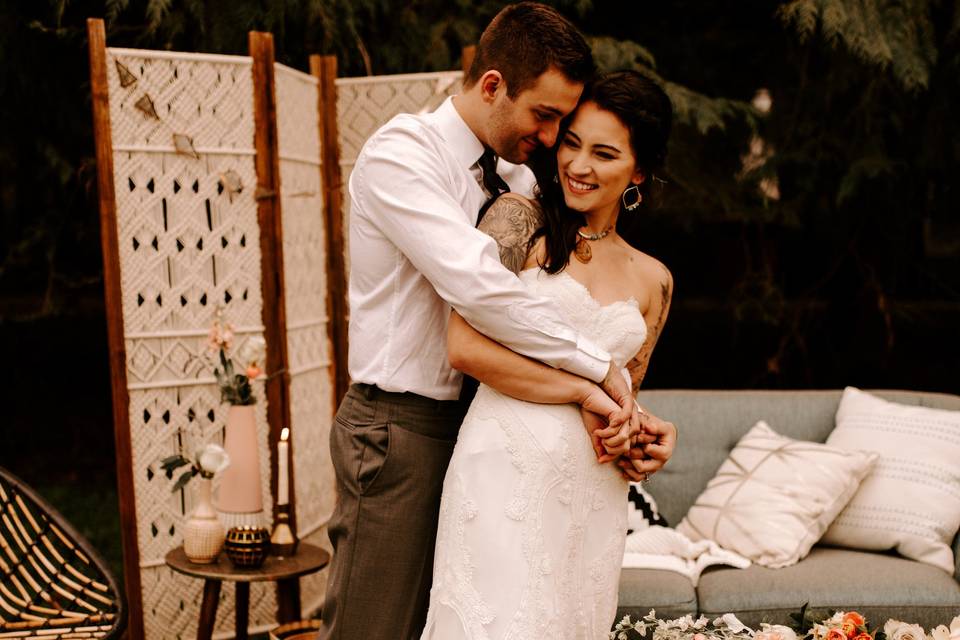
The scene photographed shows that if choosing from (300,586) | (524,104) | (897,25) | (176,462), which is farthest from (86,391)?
(524,104)

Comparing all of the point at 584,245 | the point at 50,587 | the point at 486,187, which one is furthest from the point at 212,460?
the point at 584,245

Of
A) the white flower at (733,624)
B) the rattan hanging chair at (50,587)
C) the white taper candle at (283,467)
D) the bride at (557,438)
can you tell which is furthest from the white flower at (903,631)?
the rattan hanging chair at (50,587)

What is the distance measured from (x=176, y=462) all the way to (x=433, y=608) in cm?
150

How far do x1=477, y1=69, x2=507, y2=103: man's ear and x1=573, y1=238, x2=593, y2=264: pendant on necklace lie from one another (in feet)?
1.15

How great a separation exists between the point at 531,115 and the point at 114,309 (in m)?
1.89

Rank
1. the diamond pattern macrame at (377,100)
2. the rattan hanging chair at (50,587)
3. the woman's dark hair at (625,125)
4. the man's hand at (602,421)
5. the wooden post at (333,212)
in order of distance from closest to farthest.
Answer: the man's hand at (602,421) → the woman's dark hair at (625,125) → the rattan hanging chair at (50,587) → the diamond pattern macrame at (377,100) → the wooden post at (333,212)

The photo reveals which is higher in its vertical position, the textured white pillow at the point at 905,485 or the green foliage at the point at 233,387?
the green foliage at the point at 233,387

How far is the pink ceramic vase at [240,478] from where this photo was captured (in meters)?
3.32

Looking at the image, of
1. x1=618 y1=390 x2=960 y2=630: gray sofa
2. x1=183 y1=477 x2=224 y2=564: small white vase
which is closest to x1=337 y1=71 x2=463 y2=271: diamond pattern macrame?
x1=183 y1=477 x2=224 y2=564: small white vase

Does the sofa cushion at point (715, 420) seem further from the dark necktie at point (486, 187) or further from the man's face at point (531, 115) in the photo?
the man's face at point (531, 115)

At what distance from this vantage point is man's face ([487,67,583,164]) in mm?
2172

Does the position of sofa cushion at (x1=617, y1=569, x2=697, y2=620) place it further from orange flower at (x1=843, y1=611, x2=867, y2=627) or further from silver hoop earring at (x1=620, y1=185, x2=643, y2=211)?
silver hoop earring at (x1=620, y1=185, x2=643, y2=211)

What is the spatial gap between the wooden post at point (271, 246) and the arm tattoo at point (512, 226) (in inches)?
68.0

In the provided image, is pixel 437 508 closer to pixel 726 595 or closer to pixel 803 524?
pixel 726 595
